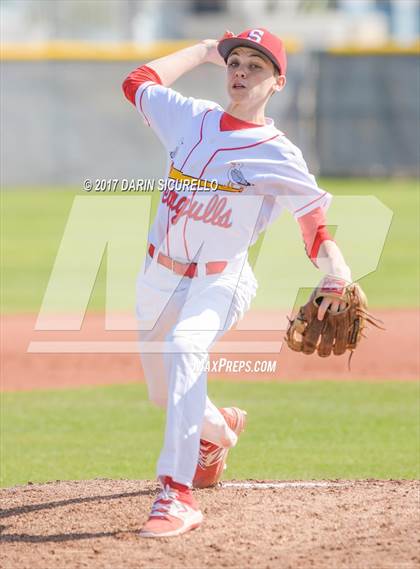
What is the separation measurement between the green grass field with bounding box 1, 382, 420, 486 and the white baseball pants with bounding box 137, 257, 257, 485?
1.67 m

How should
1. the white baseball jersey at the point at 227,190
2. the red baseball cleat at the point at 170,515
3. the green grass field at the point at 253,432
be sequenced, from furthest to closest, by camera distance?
the green grass field at the point at 253,432
the white baseball jersey at the point at 227,190
the red baseball cleat at the point at 170,515

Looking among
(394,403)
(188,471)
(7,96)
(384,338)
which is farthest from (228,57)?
(7,96)

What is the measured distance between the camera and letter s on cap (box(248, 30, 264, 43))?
542cm

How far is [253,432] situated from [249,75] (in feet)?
11.6

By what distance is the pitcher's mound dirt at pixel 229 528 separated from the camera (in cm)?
479

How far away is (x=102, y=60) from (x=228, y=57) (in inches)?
814

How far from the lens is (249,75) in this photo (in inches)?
214

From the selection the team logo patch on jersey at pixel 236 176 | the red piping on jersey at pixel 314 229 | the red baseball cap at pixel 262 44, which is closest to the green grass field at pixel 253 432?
the red piping on jersey at pixel 314 229

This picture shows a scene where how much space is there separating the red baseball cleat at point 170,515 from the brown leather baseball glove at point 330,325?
35.9 inches

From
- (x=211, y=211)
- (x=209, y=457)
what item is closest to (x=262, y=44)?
(x=211, y=211)

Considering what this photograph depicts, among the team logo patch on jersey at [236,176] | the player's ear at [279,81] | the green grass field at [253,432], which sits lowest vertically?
the green grass field at [253,432]

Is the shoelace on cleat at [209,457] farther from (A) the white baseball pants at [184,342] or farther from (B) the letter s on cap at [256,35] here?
(B) the letter s on cap at [256,35]

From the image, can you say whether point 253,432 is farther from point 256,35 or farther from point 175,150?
point 256,35

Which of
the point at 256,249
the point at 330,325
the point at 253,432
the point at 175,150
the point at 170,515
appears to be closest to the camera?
the point at 170,515
